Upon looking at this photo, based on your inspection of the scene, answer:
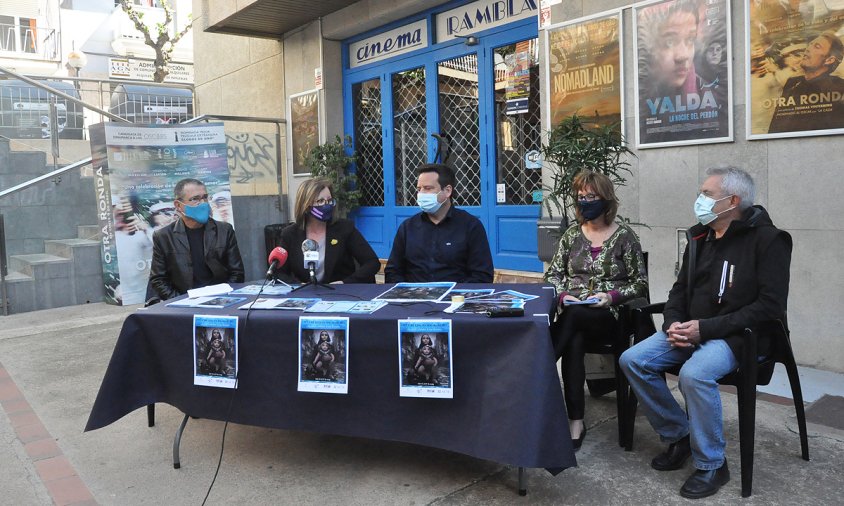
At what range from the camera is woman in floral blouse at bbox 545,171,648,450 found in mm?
3525

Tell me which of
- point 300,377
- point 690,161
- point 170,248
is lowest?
point 300,377

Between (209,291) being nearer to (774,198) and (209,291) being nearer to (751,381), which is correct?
(751,381)

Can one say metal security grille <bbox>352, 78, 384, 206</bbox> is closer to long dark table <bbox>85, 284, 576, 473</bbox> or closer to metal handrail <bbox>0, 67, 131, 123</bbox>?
metal handrail <bbox>0, 67, 131, 123</bbox>

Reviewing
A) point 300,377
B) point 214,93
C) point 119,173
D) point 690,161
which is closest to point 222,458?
point 300,377

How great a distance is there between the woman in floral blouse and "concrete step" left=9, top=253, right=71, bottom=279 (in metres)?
6.75

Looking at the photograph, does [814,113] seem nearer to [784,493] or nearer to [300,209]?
[784,493]

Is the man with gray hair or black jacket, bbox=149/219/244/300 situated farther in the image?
black jacket, bbox=149/219/244/300

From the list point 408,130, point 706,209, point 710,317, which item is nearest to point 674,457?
point 710,317

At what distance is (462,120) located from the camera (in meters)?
7.97

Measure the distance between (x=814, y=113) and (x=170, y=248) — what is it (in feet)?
14.5

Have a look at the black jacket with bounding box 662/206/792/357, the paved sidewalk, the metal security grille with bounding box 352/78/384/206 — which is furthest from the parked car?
the black jacket with bounding box 662/206/792/357

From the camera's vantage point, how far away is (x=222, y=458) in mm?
3650

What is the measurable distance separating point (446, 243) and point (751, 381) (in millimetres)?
1968

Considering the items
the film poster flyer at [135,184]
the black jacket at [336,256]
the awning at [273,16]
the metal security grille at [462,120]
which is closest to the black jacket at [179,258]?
the black jacket at [336,256]
